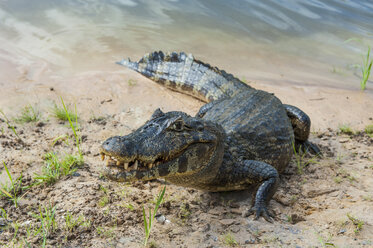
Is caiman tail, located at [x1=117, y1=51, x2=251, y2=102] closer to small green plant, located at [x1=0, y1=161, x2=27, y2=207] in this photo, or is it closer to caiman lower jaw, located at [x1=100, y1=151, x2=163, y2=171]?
caiman lower jaw, located at [x1=100, y1=151, x2=163, y2=171]

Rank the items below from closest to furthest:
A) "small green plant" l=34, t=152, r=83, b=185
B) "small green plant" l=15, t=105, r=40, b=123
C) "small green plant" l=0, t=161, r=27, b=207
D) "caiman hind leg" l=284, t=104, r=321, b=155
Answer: "small green plant" l=0, t=161, r=27, b=207, "small green plant" l=34, t=152, r=83, b=185, "small green plant" l=15, t=105, r=40, b=123, "caiman hind leg" l=284, t=104, r=321, b=155

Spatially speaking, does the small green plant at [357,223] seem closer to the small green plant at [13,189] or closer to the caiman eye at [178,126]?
the caiman eye at [178,126]

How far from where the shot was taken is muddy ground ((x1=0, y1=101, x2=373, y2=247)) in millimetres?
2746

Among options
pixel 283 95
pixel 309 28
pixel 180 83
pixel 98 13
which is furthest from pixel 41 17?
pixel 309 28

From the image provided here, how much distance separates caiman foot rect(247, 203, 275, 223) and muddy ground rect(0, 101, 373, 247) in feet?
0.17

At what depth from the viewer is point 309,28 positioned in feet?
29.4

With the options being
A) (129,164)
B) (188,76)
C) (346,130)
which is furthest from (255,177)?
(188,76)

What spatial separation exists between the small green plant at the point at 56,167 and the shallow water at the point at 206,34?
2.83m

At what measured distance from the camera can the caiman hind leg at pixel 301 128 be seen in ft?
14.7

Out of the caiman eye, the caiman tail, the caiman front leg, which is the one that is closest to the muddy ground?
the caiman front leg

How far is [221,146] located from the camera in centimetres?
337

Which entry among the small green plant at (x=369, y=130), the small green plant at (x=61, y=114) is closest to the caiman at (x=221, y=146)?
the small green plant at (x=369, y=130)

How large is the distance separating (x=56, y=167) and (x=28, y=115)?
52.7 inches

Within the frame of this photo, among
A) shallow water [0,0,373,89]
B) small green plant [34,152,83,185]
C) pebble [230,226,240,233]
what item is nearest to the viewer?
pebble [230,226,240,233]
